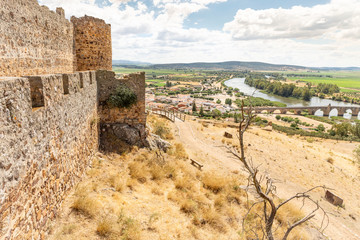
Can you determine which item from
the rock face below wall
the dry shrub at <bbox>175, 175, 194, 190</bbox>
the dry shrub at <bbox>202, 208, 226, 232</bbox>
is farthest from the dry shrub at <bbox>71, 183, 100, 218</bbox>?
the rock face below wall

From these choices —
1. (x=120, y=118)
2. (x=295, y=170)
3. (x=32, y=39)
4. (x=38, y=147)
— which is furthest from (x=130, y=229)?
(x=295, y=170)

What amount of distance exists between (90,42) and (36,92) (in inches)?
293

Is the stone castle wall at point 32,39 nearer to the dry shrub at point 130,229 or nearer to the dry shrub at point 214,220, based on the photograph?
the dry shrub at point 130,229

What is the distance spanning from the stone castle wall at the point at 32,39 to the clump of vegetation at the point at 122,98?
2.33 m

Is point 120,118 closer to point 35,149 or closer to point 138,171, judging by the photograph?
point 138,171

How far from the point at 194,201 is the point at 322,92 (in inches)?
5876

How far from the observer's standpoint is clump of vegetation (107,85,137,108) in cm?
912

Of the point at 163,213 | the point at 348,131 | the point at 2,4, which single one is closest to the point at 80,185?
the point at 163,213

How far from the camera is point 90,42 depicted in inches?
390

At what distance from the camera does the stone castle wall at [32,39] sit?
5121mm

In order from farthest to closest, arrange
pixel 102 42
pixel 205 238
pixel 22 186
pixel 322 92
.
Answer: pixel 322 92 → pixel 102 42 → pixel 205 238 → pixel 22 186

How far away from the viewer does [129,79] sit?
9.53m

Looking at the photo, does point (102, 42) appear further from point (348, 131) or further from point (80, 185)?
point (348, 131)

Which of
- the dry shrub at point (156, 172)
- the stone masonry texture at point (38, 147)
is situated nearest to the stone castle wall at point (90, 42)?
the stone masonry texture at point (38, 147)
